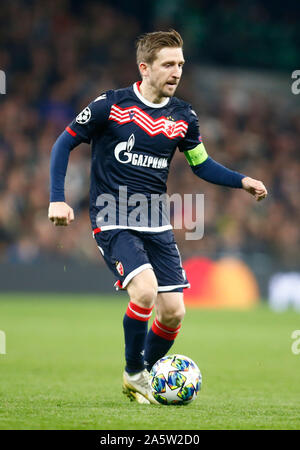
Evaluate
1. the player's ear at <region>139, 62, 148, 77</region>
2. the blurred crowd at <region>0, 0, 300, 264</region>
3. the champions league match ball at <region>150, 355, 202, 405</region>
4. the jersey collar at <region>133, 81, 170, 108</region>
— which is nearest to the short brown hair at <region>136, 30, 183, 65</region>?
the player's ear at <region>139, 62, 148, 77</region>

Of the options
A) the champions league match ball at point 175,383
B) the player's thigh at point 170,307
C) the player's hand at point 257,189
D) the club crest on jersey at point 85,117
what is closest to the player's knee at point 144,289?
the player's thigh at point 170,307

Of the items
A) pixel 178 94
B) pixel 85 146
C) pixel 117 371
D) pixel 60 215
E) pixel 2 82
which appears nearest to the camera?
pixel 60 215

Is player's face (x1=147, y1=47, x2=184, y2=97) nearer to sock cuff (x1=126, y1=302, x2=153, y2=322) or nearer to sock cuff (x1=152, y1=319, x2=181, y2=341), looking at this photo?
sock cuff (x1=126, y1=302, x2=153, y2=322)

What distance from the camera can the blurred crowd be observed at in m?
16.0

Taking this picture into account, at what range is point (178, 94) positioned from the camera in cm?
1978

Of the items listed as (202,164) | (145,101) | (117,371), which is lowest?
(117,371)

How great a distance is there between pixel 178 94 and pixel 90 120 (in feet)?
47.4

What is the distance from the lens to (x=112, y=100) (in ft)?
18.6

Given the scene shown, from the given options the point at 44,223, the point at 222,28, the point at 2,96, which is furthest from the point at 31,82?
the point at 222,28

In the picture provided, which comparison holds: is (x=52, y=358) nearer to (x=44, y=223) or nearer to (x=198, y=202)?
(x=44, y=223)

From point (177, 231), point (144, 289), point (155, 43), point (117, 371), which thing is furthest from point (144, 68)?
point (177, 231)

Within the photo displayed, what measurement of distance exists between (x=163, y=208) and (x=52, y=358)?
3.10 m

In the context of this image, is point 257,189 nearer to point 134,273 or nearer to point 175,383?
point 134,273

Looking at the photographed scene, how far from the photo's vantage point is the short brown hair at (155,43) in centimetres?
561
